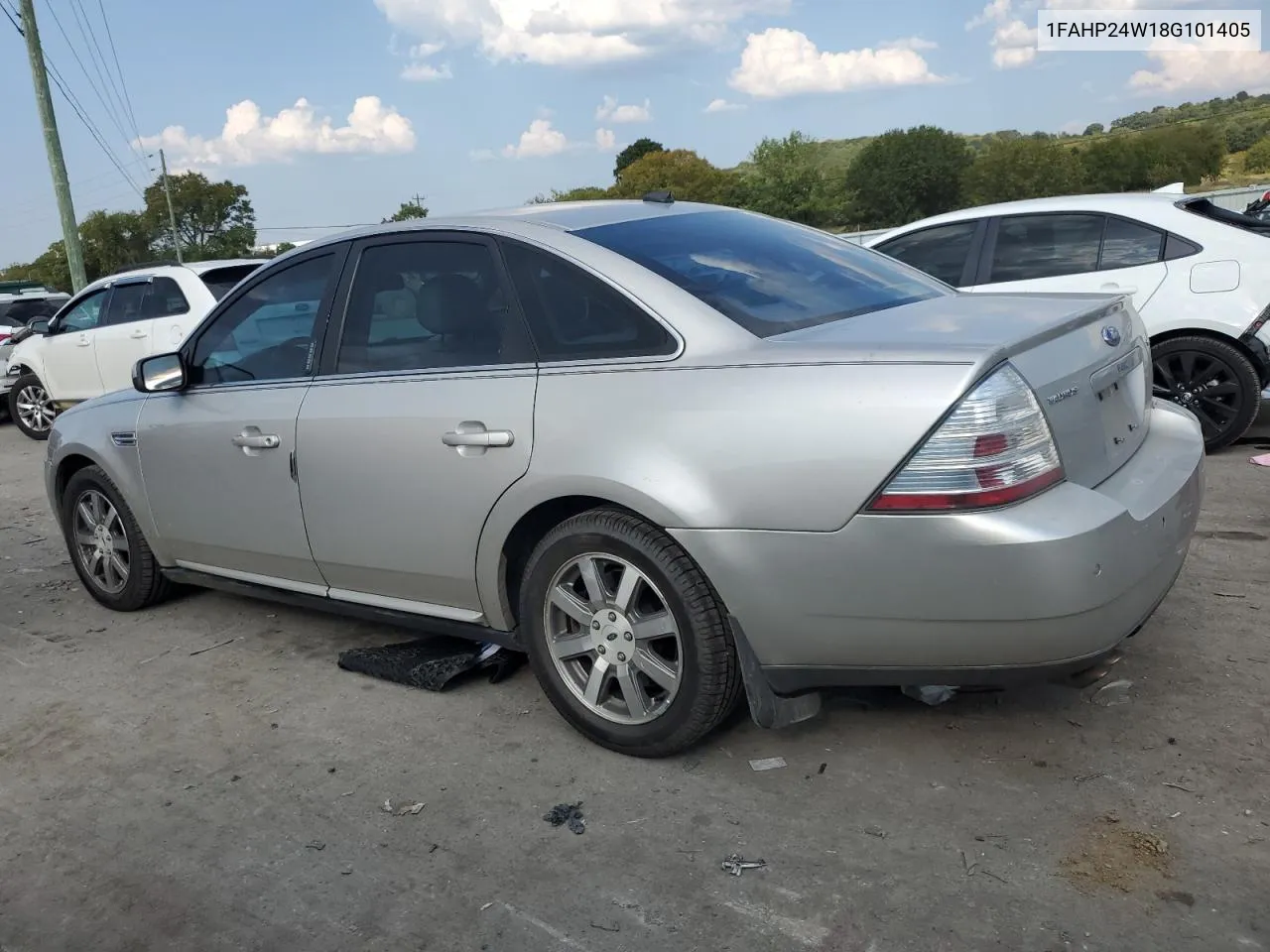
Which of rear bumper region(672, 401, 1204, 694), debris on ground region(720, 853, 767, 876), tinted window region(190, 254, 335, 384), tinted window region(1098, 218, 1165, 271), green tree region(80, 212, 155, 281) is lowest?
debris on ground region(720, 853, 767, 876)

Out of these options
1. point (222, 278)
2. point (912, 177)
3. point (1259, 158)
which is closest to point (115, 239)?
point (912, 177)

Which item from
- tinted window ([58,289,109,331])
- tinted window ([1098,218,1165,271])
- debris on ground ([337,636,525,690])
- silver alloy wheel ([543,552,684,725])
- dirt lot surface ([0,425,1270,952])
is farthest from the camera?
tinted window ([58,289,109,331])

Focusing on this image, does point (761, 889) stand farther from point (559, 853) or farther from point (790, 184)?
point (790, 184)

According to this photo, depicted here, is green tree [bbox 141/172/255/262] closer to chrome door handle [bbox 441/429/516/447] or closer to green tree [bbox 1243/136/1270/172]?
green tree [bbox 1243/136/1270/172]

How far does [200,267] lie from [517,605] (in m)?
7.74

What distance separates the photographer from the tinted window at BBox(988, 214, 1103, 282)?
715 cm

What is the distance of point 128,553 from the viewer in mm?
5059

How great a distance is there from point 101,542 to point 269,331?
166 centimetres

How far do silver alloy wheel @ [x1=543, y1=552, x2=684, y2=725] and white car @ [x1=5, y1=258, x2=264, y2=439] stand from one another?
23.0ft

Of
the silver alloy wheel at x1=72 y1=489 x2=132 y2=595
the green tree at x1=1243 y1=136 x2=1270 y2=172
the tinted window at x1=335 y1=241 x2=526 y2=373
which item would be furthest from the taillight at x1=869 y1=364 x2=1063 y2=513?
the green tree at x1=1243 y1=136 x2=1270 y2=172

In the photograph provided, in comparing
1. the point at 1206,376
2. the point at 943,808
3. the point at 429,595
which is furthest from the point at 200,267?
the point at 943,808

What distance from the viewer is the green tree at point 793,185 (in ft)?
235

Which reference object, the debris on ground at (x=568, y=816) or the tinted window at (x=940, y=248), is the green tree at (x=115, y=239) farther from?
the debris on ground at (x=568, y=816)

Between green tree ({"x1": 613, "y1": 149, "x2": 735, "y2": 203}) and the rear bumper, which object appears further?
green tree ({"x1": 613, "y1": 149, "x2": 735, "y2": 203})
